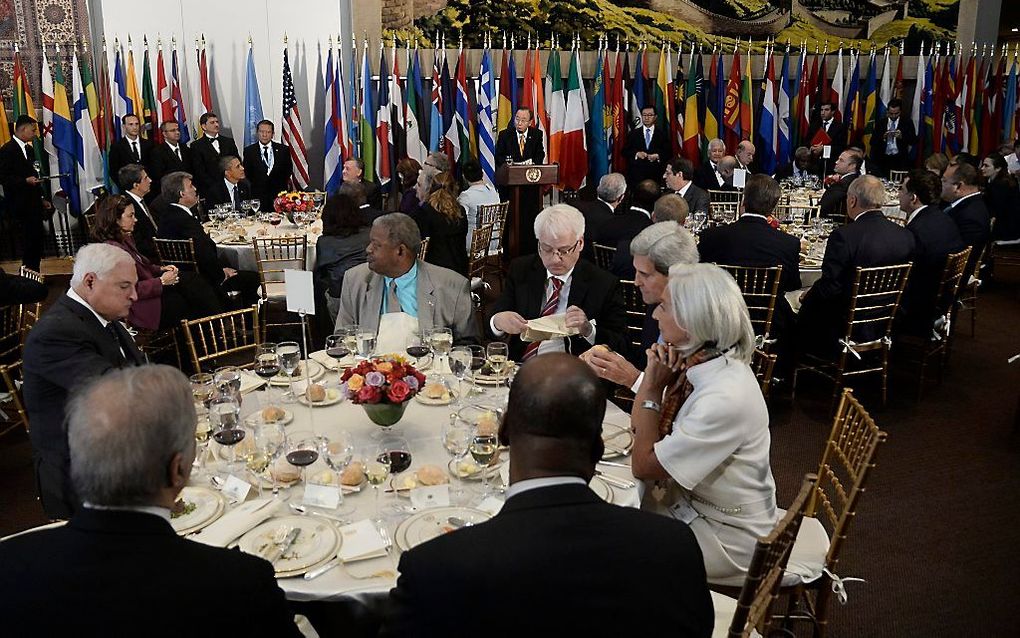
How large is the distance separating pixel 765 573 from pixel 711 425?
23.2 inches

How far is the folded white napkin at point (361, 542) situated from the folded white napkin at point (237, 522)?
0.27 m

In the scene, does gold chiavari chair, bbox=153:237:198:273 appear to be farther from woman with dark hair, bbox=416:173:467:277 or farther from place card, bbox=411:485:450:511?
place card, bbox=411:485:450:511

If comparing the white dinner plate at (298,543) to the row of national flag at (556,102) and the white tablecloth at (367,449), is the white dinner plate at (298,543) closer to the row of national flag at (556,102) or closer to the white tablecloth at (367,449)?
the white tablecloth at (367,449)

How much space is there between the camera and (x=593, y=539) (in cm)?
165

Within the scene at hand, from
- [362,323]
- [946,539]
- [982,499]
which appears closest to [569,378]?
[362,323]

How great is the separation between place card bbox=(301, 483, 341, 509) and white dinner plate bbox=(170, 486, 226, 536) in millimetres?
265

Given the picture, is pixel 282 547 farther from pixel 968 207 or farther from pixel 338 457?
pixel 968 207

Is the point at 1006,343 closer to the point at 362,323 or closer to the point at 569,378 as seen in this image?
the point at 362,323

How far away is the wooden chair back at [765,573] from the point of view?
2113 millimetres

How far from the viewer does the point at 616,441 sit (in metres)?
3.15

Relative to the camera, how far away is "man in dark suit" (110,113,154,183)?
9.98 meters

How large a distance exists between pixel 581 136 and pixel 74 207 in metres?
6.81

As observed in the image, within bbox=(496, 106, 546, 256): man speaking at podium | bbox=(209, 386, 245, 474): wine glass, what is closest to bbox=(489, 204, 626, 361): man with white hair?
bbox=(209, 386, 245, 474): wine glass

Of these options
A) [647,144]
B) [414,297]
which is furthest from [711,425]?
[647,144]
